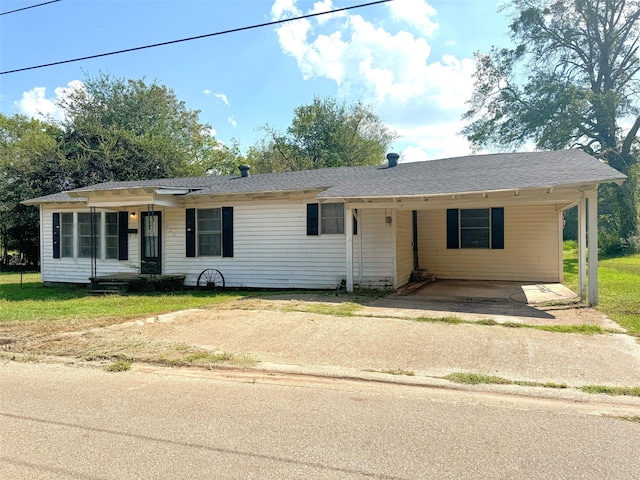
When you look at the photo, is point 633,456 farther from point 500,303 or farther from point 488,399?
point 500,303

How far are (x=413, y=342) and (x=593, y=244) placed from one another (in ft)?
15.4

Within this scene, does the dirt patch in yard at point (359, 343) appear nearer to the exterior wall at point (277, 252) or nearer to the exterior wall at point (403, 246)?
the exterior wall at point (277, 252)

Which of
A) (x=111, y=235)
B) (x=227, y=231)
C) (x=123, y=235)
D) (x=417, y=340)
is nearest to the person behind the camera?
(x=417, y=340)

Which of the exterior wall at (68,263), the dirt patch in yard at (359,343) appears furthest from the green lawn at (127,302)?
the exterior wall at (68,263)

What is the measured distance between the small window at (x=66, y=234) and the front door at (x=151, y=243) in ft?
9.23

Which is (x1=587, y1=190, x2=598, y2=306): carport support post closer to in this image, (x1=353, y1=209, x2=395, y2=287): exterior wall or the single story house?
the single story house

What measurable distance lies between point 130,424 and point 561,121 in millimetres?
28761

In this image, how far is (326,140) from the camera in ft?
119

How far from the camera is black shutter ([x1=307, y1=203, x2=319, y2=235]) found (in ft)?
39.3

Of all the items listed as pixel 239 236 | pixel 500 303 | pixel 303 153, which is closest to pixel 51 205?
pixel 239 236

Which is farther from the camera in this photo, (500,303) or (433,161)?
(433,161)

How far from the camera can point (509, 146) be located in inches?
1145

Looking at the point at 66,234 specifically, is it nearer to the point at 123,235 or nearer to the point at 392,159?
the point at 123,235

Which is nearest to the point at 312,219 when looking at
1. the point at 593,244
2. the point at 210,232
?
the point at 210,232
